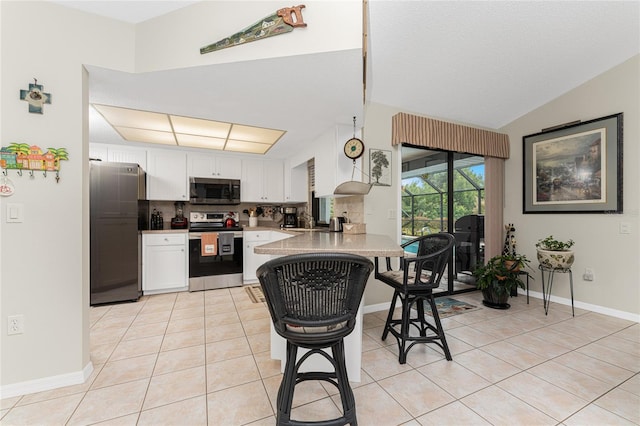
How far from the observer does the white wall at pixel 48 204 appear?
1648 millimetres

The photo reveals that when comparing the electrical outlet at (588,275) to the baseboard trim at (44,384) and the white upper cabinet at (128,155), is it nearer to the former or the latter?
the baseboard trim at (44,384)

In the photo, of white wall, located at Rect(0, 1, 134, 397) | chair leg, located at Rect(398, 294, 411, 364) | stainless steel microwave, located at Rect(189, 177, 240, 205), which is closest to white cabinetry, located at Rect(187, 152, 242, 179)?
stainless steel microwave, located at Rect(189, 177, 240, 205)

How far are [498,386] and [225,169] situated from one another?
435 cm

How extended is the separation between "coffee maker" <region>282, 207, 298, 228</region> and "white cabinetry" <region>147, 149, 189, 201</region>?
166 cm

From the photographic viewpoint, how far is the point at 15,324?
1.66m

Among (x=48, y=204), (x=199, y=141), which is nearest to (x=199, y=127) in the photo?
(x=199, y=141)

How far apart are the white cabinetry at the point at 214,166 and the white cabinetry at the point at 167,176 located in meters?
0.12

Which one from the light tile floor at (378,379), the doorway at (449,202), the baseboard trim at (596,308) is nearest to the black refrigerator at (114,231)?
the light tile floor at (378,379)

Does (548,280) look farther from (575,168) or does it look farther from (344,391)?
Result: (344,391)

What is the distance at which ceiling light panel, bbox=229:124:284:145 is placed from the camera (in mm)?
3217

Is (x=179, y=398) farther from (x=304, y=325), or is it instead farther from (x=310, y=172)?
(x=310, y=172)

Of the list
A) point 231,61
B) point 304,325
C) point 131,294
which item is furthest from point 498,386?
point 131,294

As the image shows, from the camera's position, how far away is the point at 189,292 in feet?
12.7

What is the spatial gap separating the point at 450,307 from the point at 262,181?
351 centimetres
